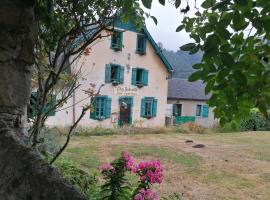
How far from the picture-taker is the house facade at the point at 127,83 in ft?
74.2

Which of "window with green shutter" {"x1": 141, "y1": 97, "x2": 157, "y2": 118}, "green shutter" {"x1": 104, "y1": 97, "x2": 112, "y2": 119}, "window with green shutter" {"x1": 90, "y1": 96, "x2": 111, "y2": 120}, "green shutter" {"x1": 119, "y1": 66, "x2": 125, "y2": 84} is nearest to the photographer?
"window with green shutter" {"x1": 90, "y1": 96, "x2": 111, "y2": 120}

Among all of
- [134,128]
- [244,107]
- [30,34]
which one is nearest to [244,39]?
[244,107]

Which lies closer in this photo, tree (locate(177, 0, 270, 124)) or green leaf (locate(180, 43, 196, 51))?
tree (locate(177, 0, 270, 124))

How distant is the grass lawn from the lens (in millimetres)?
10127

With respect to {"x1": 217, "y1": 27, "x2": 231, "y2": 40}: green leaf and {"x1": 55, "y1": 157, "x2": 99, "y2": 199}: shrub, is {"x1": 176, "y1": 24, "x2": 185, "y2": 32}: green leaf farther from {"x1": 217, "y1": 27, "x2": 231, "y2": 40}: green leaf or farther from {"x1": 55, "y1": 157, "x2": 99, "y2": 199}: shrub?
{"x1": 55, "y1": 157, "x2": 99, "y2": 199}: shrub

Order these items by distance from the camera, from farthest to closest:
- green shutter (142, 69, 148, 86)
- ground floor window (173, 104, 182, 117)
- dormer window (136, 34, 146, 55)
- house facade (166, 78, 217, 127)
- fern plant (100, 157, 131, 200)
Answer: ground floor window (173, 104, 182, 117) < house facade (166, 78, 217, 127) < green shutter (142, 69, 148, 86) < dormer window (136, 34, 146, 55) < fern plant (100, 157, 131, 200)

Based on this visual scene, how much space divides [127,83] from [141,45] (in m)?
2.74

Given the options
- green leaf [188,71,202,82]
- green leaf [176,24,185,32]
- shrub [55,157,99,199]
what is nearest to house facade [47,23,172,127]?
shrub [55,157,99,199]

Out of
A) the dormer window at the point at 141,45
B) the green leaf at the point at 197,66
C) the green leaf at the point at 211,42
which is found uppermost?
the dormer window at the point at 141,45

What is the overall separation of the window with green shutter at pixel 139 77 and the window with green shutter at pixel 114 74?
39.8 inches

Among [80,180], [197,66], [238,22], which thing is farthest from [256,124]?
[238,22]

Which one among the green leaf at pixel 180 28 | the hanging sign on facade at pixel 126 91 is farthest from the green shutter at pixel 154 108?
the green leaf at pixel 180 28

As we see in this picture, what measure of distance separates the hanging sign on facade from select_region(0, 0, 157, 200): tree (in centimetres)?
2092

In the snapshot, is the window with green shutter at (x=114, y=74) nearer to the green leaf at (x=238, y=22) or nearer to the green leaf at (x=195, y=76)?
the green leaf at (x=195, y=76)
